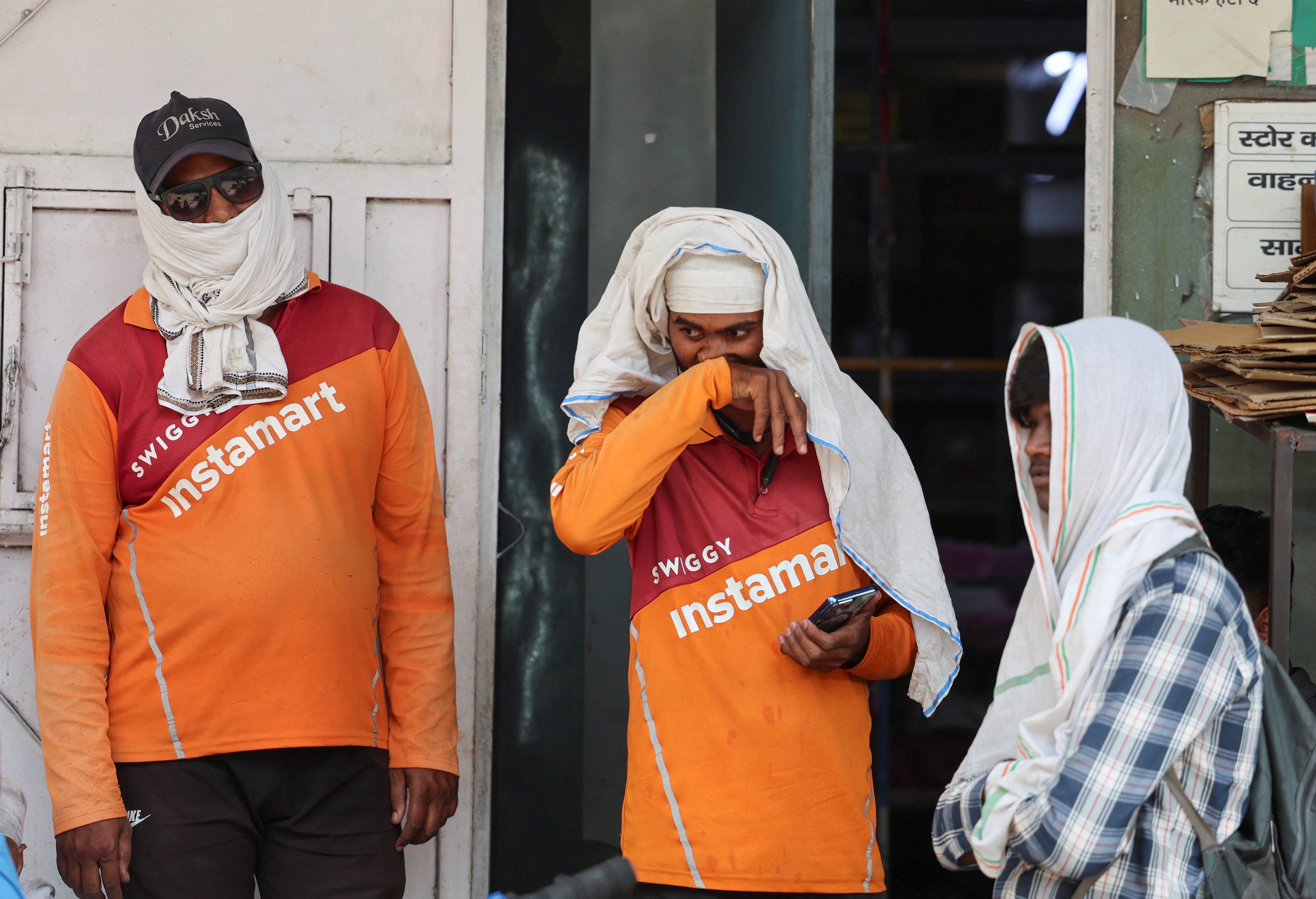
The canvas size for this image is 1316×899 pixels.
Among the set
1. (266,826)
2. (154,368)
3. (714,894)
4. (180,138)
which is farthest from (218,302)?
(714,894)

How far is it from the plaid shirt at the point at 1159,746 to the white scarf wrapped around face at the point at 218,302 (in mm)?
1534

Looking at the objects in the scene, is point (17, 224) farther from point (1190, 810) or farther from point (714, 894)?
point (1190, 810)

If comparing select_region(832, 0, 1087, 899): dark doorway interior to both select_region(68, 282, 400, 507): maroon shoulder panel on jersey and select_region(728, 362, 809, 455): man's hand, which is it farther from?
select_region(68, 282, 400, 507): maroon shoulder panel on jersey

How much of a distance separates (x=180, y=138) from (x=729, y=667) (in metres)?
1.42

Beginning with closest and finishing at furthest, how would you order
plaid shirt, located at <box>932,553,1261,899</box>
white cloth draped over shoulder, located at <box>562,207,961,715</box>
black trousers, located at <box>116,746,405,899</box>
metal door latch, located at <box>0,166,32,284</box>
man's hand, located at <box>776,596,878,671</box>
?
plaid shirt, located at <box>932,553,1261,899</box>, man's hand, located at <box>776,596,878,671</box>, white cloth draped over shoulder, located at <box>562,207,961,715</box>, black trousers, located at <box>116,746,405,899</box>, metal door latch, located at <box>0,166,32,284</box>

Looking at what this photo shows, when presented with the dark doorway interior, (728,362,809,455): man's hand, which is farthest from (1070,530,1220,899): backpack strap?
the dark doorway interior

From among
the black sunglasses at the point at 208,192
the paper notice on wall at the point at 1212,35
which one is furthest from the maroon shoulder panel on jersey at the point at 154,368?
the paper notice on wall at the point at 1212,35

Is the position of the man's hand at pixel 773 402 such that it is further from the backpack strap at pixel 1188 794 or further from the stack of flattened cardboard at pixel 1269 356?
the stack of flattened cardboard at pixel 1269 356

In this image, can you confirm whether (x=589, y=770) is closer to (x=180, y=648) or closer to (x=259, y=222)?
(x=180, y=648)

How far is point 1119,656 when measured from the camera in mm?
1470

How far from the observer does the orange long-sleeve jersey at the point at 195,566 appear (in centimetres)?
213

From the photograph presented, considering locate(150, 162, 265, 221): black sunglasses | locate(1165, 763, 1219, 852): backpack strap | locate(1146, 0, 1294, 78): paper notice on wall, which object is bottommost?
locate(1165, 763, 1219, 852): backpack strap

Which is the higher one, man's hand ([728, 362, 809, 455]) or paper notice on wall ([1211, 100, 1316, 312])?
paper notice on wall ([1211, 100, 1316, 312])

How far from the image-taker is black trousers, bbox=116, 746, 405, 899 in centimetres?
212
